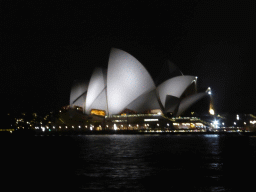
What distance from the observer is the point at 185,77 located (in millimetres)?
71188

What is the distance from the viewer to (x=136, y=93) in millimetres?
71062

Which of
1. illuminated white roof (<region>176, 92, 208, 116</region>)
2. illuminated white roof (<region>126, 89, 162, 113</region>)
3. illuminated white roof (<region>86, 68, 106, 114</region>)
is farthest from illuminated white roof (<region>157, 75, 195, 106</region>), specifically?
illuminated white roof (<region>86, 68, 106, 114</region>)

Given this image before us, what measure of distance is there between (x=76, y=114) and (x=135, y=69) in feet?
86.2

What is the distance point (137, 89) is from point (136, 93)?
0.99 metres

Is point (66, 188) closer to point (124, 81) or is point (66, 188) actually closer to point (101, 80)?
point (124, 81)

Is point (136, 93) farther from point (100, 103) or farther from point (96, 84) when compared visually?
point (100, 103)

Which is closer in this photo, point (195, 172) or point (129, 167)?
point (195, 172)

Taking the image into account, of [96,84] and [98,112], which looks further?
[98,112]

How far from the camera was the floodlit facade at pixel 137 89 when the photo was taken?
68.1 metres

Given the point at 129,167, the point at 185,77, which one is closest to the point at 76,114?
the point at 185,77

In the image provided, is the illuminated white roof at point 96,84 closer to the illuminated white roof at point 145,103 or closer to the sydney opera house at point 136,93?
the sydney opera house at point 136,93

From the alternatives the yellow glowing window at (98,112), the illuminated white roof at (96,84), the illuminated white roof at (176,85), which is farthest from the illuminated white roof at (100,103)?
the illuminated white roof at (176,85)

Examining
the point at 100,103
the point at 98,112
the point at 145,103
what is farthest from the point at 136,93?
the point at 98,112

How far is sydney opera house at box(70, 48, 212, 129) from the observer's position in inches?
2692
